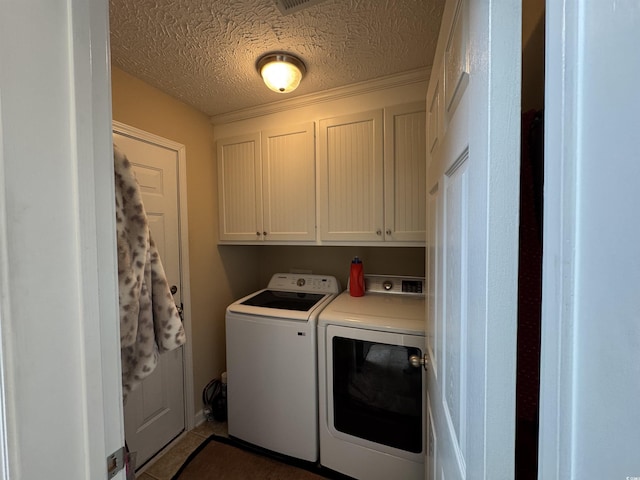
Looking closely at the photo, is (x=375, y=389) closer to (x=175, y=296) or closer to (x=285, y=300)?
(x=285, y=300)

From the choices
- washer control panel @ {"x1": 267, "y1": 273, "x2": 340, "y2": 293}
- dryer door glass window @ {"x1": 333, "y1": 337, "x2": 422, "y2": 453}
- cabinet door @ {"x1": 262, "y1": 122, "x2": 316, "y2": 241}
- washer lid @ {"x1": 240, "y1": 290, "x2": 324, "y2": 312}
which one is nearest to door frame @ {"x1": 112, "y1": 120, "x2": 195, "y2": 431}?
washer lid @ {"x1": 240, "y1": 290, "x2": 324, "y2": 312}

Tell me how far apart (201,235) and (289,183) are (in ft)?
2.77

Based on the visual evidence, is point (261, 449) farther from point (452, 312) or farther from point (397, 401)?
point (452, 312)

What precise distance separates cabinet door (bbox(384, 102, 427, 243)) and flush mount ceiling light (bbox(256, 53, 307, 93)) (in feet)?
2.07

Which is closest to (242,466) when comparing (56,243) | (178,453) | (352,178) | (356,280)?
(178,453)

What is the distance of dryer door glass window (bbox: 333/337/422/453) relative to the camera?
1.38 m

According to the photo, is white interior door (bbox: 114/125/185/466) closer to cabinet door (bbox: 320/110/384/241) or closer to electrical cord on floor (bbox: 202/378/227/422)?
electrical cord on floor (bbox: 202/378/227/422)

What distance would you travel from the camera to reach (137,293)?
0.76m

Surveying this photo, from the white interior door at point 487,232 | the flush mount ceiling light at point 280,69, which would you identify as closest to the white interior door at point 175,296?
the flush mount ceiling light at point 280,69

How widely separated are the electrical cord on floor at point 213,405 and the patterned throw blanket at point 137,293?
1460mm

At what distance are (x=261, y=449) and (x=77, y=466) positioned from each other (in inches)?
64.3

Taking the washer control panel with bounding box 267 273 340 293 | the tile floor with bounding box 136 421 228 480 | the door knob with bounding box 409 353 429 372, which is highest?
the washer control panel with bounding box 267 273 340 293

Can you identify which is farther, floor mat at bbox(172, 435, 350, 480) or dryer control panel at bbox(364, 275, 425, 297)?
dryer control panel at bbox(364, 275, 425, 297)

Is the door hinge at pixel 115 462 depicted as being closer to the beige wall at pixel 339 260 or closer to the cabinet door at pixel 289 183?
the cabinet door at pixel 289 183
